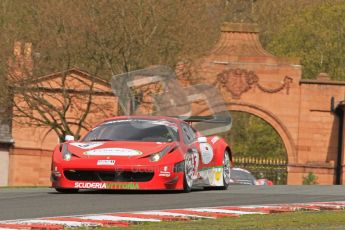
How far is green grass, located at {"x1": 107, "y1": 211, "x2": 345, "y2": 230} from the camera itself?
13.7 meters

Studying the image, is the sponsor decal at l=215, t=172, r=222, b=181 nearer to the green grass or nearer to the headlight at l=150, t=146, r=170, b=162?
the headlight at l=150, t=146, r=170, b=162

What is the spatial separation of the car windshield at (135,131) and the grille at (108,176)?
946 mm

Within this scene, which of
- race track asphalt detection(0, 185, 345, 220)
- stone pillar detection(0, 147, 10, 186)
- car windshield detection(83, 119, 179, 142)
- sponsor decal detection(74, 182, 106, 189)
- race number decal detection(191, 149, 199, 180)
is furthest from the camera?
stone pillar detection(0, 147, 10, 186)

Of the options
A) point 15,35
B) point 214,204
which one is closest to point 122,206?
point 214,204

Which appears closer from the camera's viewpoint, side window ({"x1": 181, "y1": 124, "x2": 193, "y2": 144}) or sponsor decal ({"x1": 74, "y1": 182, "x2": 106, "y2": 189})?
sponsor decal ({"x1": 74, "y1": 182, "x2": 106, "y2": 189})

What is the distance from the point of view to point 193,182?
68.0ft

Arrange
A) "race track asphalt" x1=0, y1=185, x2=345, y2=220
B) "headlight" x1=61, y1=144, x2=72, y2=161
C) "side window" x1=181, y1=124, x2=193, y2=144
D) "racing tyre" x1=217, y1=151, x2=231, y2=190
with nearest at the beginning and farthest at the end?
"race track asphalt" x1=0, y1=185, x2=345, y2=220, "headlight" x1=61, y1=144, x2=72, y2=161, "side window" x1=181, y1=124, x2=193, y2=144, "racing tyre" x1=217, y1=151, x2=231, y2=190

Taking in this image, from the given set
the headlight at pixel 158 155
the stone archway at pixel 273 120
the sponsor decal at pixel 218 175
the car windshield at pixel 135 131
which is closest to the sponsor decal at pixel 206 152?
the sponsor decal at pixel 218 175

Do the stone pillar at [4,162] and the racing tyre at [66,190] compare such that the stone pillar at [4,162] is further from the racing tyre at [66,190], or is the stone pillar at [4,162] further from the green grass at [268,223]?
the green grass at [268,223]

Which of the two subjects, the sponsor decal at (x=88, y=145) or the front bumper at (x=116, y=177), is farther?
the sponsor decal at (x=88, y=145)

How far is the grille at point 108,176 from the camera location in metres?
19.5

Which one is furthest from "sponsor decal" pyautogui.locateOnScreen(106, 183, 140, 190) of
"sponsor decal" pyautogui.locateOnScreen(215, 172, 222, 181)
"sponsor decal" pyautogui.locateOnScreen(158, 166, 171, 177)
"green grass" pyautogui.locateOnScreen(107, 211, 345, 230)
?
"green grass" pyautogui.locateOnScreen(107, 211, 345, 230)

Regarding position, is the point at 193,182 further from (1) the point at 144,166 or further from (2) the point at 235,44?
(2) the point at 235,44

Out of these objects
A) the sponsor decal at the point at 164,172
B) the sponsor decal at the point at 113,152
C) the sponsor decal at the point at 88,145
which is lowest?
the sponsor decal at the point at 164,172
